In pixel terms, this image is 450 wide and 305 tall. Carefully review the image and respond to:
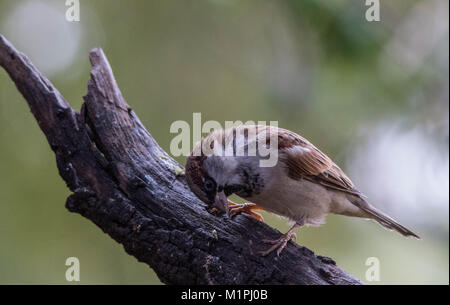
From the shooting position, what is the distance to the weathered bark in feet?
9.57

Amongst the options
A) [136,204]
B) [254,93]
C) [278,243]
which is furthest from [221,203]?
[254,93]

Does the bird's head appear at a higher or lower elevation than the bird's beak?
higher

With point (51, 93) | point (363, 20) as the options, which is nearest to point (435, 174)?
point (363, 20)

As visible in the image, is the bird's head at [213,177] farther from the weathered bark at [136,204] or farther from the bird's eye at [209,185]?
the weathered bark at [136,204]

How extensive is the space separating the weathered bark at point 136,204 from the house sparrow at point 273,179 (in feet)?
0.50

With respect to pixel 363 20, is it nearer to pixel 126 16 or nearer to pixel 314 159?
pixel 314 159

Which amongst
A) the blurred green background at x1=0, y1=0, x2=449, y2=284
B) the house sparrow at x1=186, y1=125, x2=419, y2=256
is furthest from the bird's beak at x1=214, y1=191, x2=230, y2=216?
the blurred green background at x1=0, y1=0, x2=449, y2=284

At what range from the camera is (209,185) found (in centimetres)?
323

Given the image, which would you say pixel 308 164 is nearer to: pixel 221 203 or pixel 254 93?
pixel 221 203

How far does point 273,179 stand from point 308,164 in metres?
0.39

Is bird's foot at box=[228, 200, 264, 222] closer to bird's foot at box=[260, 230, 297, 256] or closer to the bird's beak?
the bird's beak

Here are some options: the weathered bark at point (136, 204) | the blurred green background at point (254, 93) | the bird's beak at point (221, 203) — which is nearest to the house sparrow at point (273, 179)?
the bird's beak at point (221, 203)

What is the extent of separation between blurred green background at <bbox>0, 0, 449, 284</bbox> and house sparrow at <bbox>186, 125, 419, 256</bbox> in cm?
204

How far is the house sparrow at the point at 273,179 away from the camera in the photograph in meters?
A: 3.25
